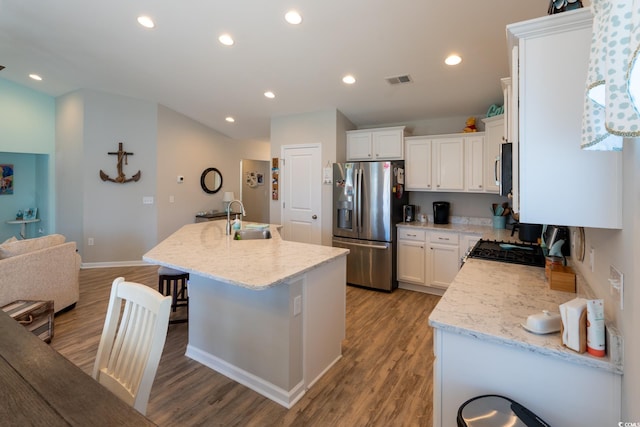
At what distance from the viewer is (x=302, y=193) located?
4926mm

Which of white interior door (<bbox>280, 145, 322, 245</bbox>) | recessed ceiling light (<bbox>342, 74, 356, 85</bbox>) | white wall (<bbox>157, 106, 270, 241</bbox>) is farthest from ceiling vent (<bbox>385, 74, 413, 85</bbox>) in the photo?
white wall (<bbox>157, 106, 270, 241</bbox>)

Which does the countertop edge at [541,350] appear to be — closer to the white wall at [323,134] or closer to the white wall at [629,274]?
the white wall at [629,274]

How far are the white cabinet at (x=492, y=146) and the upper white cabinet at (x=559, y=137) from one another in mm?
2363

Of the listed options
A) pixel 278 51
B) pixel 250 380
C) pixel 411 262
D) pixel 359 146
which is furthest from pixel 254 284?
pixel 359 146

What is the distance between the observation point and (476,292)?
1.67 meters

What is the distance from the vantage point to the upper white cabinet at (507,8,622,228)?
1.12 meters

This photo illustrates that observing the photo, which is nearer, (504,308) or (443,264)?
(504,308)

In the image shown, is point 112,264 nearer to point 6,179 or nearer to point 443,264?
point 6,179

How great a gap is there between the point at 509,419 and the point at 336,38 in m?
3.04

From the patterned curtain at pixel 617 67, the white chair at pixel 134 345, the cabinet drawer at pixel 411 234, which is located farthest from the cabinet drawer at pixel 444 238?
the white chair at pixel 134 345

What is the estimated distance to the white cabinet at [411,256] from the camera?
4113 millimetres

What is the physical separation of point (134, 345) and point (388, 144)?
3939mm

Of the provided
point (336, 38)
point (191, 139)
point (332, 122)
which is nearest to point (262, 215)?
point (191, 139)

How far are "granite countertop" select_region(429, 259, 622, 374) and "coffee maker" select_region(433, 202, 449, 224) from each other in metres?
2.24
